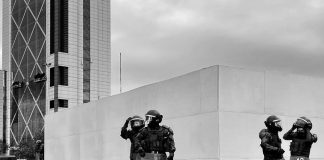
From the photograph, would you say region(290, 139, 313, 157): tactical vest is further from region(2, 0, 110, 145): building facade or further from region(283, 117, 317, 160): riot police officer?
region(2, 0, 110, 145): building facade

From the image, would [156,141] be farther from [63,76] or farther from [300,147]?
[63,76]

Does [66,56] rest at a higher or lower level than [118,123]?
higher

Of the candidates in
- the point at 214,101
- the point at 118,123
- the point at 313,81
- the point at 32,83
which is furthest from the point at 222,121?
the point at 32,83

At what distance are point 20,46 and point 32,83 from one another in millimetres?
9078

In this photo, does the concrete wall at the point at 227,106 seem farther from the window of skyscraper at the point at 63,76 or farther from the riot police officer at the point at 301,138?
the window of skyscraper at the point at 63,76

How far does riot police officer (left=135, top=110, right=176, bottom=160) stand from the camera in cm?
1420

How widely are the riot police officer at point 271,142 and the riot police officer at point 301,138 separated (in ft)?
1.31

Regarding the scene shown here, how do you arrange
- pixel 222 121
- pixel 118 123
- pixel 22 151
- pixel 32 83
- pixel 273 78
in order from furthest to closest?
pixel 32 83 < pixel 22 151 < pixel 118 123 < pixel 273 78 < pixel 222 121

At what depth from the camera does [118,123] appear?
86.6 ft

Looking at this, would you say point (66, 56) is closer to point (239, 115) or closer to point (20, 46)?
point (20, 46)

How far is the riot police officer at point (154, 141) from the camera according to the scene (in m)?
14.2

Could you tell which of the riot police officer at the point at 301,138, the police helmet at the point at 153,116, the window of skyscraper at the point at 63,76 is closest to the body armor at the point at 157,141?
the police helmet at the point at 153,116

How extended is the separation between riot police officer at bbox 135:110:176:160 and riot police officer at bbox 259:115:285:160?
2.32 m

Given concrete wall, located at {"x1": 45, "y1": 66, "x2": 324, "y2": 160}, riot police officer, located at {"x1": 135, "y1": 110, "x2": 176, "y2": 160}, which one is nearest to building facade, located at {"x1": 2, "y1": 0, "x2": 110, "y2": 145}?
concrete wall, located at {"x1": 45, "y1": 66, "x2": 324, "y2": 160}
